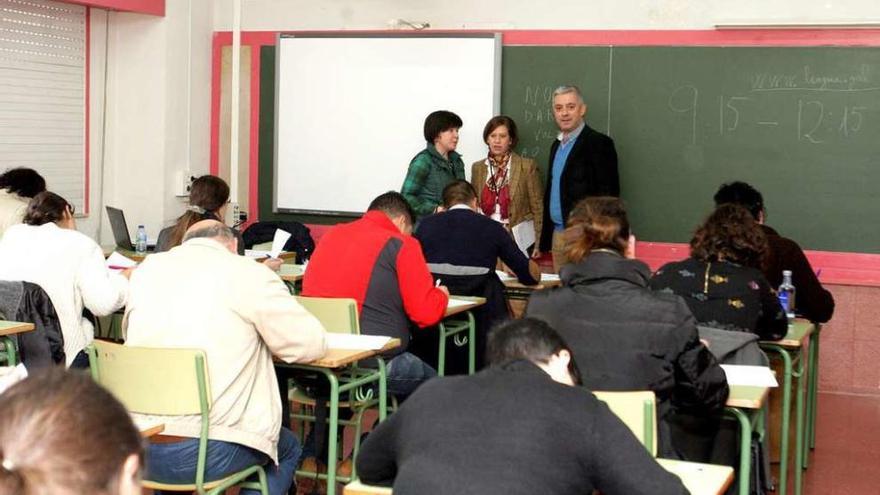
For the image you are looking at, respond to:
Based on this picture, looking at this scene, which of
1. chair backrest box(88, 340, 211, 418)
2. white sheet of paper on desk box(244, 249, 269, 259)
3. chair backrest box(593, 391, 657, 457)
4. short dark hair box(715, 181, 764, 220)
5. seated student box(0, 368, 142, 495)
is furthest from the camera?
white sheet of paper on desk box(244, 249, 269, 259)

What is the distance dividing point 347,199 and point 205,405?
16.7 feet

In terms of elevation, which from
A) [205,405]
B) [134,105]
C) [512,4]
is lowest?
[205,405]

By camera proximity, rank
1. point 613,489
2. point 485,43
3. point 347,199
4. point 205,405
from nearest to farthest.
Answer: point 613,489, point 205,405, point 485,43, point 347,199

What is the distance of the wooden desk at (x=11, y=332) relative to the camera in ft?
15.3

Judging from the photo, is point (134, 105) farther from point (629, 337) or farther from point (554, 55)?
point (629, 337)

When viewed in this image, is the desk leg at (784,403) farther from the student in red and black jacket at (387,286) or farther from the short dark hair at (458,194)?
the short dark hair at (458,194)

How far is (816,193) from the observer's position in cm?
764

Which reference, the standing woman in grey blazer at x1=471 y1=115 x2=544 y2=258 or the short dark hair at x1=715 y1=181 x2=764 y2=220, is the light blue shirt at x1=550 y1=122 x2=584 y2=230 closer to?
the standing woman in grey blazer at x1=471 y1=115 x2=544 y2=258

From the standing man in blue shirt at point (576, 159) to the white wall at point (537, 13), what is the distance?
0.55 meters

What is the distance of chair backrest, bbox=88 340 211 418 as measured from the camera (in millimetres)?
3686

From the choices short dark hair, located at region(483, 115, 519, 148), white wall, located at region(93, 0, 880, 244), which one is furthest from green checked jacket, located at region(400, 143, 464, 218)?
white wall, located at region(93, 0, 880, 244)

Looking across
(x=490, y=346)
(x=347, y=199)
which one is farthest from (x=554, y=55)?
(x=490, y=346)

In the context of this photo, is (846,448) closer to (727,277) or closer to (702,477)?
(727,277)

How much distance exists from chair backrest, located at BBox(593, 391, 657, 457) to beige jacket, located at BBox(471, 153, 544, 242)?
15.6 ft
